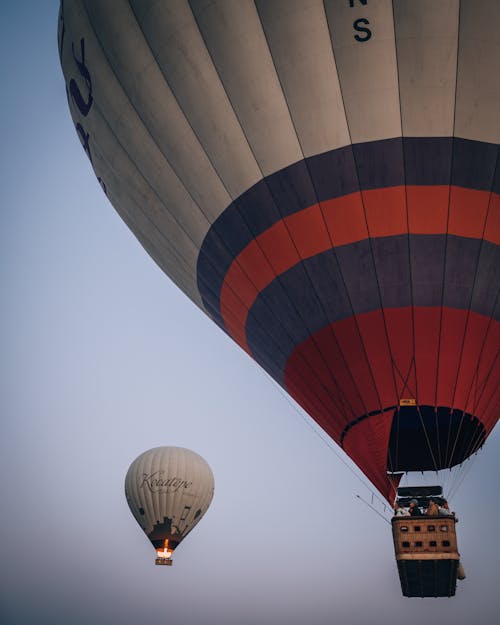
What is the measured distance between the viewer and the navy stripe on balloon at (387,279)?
6.65 m

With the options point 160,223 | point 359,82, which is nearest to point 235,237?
point 160,223

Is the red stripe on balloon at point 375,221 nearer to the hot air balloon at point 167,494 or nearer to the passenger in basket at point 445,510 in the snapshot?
the passenger in basket at point 445,510

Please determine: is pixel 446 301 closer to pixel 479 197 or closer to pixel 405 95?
pixel 479 197

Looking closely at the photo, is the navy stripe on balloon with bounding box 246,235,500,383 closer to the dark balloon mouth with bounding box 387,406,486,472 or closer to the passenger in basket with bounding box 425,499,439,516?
the dark balloon mouth with bounding box 387,406,486,472

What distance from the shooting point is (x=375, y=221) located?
670cm

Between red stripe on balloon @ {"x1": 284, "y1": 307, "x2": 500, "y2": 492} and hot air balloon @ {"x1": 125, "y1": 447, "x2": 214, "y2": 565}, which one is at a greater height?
hot air balloon @ {"x1": 125, "y1": 447, "x2": 214, "y2": 565}

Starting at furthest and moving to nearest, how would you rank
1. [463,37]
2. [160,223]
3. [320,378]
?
[160,223]
[320,378]
[463,37]

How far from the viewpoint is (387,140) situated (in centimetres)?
655

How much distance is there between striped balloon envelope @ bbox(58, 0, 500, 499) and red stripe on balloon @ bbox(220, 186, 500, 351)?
15mm

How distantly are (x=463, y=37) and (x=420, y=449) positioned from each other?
421 cm

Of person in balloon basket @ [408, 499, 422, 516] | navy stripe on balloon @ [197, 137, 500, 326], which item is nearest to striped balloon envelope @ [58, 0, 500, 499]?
navy stripe on balloon @ [197, 137, 500, 326]

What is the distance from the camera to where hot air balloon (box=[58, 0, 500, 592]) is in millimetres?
6398

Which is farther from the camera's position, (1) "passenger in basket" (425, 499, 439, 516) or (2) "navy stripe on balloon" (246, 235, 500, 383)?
(2) "navy stripe on balloon" (246, 235, 500, 383)

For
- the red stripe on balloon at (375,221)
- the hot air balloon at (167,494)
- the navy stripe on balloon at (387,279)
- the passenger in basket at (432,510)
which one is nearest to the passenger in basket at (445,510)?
the passenger in basket at (432,510)
